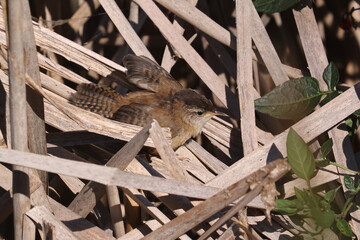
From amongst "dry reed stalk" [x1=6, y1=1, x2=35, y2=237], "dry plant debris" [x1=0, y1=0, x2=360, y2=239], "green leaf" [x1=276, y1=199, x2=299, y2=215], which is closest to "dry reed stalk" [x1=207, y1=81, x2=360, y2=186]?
"dry plant debris" [x1=0, y1=0, x2=360, y2=239]

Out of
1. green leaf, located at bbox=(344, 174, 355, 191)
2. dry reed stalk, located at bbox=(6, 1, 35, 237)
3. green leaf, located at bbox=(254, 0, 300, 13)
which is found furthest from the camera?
green leaf, located at bbox=(254, 0, 300, 13)

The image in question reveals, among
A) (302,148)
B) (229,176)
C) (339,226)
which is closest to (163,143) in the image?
(229,176)

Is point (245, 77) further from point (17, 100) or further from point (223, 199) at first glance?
point (17, 100)

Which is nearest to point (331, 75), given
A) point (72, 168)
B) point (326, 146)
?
point (326, 146)

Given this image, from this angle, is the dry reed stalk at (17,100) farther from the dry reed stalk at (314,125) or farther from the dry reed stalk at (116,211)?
the dry reed stalk at (314,125)

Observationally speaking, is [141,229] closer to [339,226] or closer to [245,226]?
[245,226]

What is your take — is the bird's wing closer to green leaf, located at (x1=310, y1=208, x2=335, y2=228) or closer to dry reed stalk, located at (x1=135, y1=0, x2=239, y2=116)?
dry reed stalk, located at (x1=135, y1=0, x2=239, y2=116)
